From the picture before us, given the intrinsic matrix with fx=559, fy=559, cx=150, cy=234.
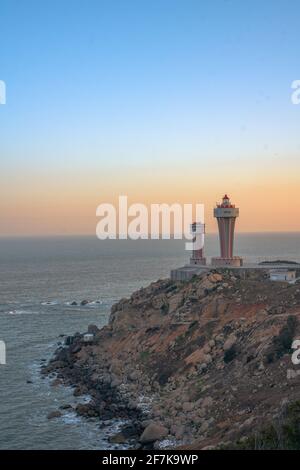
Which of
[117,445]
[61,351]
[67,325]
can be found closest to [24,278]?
[67,325]

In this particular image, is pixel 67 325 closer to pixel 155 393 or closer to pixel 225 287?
pixel 225 287

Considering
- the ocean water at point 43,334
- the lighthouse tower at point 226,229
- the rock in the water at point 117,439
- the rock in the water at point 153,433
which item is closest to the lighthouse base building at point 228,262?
the lighthouse tower at point 226,229

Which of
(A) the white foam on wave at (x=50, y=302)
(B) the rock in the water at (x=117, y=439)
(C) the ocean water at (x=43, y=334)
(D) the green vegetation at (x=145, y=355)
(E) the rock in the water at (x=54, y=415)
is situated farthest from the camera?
(A) the white foam on wave at (x=50, y=302)

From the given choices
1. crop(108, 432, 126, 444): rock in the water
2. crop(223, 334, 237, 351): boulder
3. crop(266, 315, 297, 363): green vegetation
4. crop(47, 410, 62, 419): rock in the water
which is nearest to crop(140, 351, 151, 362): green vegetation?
crop(223, 334, 237, 351): boulder

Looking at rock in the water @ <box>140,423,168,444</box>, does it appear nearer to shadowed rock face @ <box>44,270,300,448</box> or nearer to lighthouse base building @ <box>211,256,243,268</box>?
shadowed rock face @ <box>44,270,300,448</box>

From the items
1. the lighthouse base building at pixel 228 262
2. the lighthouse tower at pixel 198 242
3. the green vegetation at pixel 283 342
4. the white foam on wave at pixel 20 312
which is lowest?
the white foam on wave at pixel 20 312

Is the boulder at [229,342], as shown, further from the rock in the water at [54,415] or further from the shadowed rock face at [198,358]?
the rock in the water at [54,415]

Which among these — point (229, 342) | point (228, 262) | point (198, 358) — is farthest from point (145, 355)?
point (228, 262)
